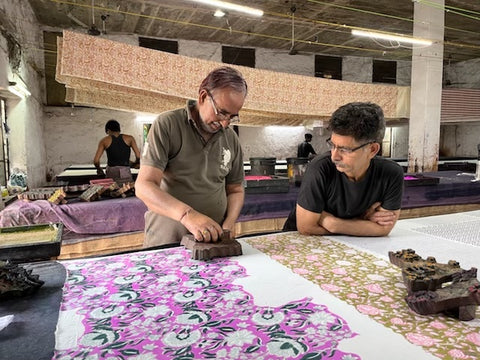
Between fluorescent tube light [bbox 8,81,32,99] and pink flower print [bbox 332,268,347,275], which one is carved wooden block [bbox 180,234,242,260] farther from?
fluorescent tube light [bbox 8,81,32,99]

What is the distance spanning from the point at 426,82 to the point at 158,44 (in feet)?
19.2

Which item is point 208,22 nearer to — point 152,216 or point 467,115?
point 467,115

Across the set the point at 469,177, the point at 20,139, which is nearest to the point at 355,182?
the point at 469,177

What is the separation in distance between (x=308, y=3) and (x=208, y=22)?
211 centimetres

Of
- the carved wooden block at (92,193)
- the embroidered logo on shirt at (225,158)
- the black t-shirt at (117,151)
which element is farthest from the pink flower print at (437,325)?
the black t-shirt at (117,151)

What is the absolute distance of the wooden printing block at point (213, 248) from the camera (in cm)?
138

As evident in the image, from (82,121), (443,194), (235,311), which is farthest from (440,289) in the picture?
(82,121)

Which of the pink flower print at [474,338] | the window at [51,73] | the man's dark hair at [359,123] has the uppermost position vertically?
the window at [51,73]

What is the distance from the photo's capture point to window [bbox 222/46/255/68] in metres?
9.24

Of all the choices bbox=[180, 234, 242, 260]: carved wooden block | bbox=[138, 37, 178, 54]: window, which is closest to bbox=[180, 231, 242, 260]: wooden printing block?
bbox=[180, 234, 242, 260]: carved wooden block

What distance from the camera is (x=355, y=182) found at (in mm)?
1757

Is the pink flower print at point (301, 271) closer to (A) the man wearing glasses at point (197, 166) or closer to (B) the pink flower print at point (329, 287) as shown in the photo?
(B) the pink flower print at point (329, 287)

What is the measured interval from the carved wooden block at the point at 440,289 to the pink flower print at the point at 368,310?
0.29ft

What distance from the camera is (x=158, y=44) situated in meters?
8.59
